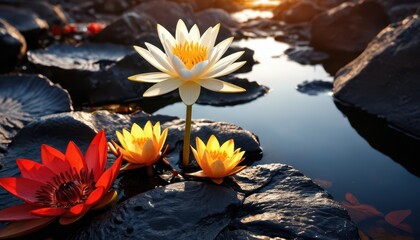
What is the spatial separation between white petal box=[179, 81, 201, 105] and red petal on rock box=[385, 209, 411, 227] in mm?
1552

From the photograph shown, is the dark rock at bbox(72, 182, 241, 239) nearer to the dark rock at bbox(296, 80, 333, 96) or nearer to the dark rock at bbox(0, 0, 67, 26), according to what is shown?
the dark rock at bbox(296, 80, 333, 96)

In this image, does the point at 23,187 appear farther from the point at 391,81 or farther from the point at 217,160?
the point at 391,81

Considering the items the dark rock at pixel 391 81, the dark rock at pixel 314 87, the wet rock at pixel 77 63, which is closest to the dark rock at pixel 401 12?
the dark rock at pixel 391 81

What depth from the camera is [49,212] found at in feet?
5.89

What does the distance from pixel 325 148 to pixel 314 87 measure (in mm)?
1757

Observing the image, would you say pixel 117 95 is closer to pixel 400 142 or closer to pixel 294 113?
pixel 294 113

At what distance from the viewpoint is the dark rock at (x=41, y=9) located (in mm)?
9438

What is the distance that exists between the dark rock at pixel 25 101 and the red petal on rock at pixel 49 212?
5.41 feet

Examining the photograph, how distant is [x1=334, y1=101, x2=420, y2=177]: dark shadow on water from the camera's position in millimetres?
3169

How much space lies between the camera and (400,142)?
343 cm

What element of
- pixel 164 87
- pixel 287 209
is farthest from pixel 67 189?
pixel 287 209

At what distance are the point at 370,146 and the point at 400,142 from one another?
28cm

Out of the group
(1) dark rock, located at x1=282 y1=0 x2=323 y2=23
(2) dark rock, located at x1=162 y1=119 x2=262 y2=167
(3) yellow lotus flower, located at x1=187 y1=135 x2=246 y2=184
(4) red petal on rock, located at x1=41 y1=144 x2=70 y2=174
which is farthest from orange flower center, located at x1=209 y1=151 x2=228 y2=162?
(1) dark rock, located at x1=282 y1=0 x2=323 y2=23

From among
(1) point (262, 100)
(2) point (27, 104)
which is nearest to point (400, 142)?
(1) point (262, 100)
